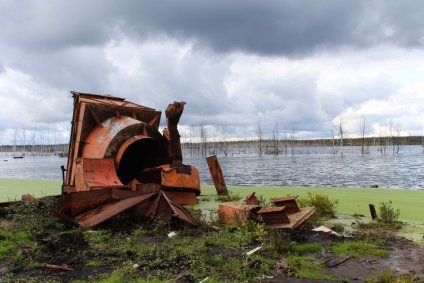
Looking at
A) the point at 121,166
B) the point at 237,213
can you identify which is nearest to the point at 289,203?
the point at 237,213

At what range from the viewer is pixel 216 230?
7.67 metres

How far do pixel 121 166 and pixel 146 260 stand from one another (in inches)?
286

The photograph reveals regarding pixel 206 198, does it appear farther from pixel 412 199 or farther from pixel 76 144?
pixel 412 199

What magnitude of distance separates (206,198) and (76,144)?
4.66m

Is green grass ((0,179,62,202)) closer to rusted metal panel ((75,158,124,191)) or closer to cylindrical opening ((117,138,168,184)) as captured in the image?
cylindrical opening ((117,138,168,184))

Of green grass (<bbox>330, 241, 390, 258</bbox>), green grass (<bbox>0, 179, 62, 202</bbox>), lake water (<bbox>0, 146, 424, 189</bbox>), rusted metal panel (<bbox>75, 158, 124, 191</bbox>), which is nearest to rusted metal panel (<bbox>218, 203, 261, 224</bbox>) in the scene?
green grass (<bbox>330, 241, 390, 258</bbox>)

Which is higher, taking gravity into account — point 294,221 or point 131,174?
point 131,174

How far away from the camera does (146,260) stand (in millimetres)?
5633

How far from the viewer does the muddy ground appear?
199 inches

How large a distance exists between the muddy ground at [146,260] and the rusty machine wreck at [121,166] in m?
0.90

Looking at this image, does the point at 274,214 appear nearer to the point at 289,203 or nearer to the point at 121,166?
the point at 289,203

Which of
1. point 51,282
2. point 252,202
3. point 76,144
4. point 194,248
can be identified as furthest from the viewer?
point 76,144

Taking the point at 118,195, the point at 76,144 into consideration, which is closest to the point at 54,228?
the point at 118,195

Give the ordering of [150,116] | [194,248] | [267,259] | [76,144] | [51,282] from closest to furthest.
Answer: [51,282] → [267,259] → [194,248] → [76,144] → [150,116]
